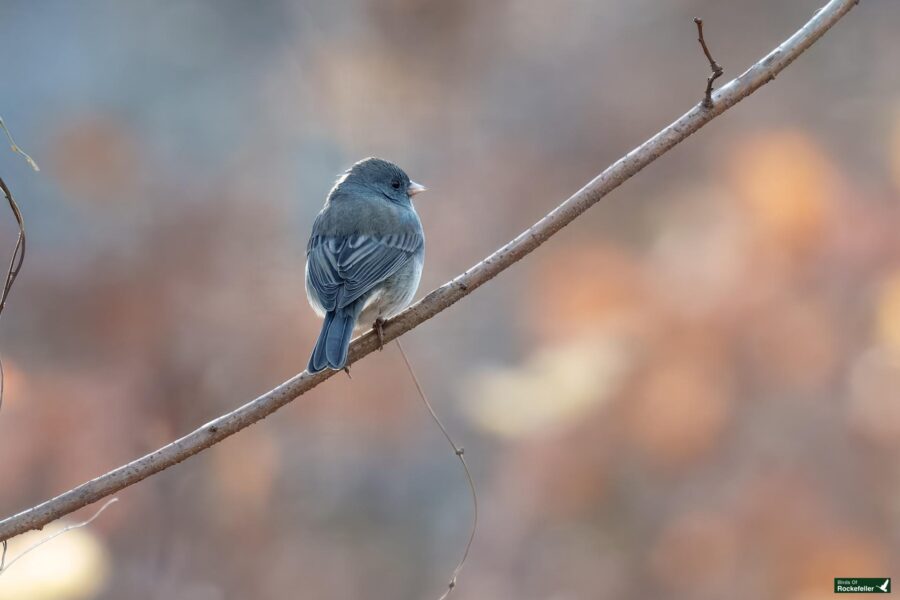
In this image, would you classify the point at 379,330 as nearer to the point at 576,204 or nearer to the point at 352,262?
the point at 352,262

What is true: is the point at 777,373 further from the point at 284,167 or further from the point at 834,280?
the point at 284,167

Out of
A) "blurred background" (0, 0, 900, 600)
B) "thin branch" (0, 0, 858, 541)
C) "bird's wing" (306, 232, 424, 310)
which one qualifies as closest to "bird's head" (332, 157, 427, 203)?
"bird's wing" (306, 232, 424, 310)

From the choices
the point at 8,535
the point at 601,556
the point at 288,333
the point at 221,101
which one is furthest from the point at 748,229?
the point at 8,535

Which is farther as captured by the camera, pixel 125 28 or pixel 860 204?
pixel 125 28

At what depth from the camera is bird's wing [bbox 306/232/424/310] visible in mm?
3498

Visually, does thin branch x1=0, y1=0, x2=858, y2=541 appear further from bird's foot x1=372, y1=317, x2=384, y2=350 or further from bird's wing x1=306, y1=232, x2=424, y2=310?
bird's wing x1=306, y1=232, x2=424, y2=310

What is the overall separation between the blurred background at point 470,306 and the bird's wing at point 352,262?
1.29 meters

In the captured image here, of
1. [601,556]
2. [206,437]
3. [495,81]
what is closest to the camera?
[206,437]

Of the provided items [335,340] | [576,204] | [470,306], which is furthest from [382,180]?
[470,306]

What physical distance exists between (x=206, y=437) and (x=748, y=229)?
4018 mm

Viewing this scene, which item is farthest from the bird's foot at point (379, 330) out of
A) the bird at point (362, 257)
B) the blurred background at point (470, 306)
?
the blurred background at point (470, 306)

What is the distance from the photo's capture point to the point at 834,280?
5.19 m

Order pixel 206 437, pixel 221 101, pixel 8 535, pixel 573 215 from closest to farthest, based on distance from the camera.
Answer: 1. pixel 8 535
2. pixel 206 437
3. pixel 573 215
4. pixel 221 101

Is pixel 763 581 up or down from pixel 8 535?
down
